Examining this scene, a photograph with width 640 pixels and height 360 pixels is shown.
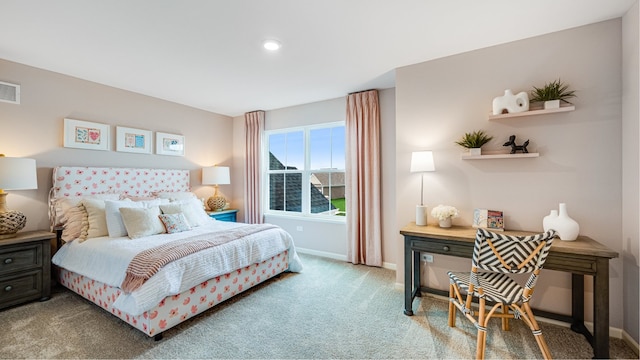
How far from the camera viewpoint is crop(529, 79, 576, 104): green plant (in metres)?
2.25

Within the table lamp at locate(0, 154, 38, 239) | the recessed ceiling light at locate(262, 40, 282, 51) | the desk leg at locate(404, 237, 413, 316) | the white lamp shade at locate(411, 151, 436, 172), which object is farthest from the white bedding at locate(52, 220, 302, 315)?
the recessed ceiling light at locate(262, 40, 282, 51)

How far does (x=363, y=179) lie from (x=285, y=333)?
2248 mm

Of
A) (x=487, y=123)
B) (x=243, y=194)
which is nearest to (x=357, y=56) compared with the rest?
(x=487, y=123)

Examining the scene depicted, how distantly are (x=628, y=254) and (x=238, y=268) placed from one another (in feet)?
10.5

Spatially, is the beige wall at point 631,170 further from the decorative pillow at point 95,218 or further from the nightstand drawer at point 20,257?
the nightstand drawer at point 20,257

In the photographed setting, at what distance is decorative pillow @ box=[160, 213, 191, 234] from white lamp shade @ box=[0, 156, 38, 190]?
3.94 feet

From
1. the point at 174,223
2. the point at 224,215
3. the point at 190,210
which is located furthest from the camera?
the point at 224,215

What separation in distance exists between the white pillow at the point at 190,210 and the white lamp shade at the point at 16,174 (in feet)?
3.83

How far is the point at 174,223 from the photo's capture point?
3.09 metres

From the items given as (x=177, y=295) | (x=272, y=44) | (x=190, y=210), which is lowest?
(x=177, y=295)

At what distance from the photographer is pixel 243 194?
16.7 feet

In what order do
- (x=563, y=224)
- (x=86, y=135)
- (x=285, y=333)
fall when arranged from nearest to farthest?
(x=563, y=224), (x=285, y=333), (x=86, y=135)

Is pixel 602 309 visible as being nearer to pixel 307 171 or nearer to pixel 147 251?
pixel 147 251

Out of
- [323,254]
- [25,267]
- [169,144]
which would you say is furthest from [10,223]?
[323,254]
